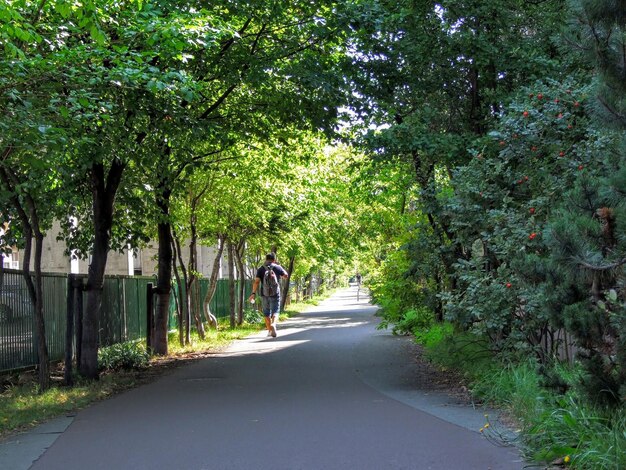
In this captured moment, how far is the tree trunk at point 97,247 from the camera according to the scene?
11.4m

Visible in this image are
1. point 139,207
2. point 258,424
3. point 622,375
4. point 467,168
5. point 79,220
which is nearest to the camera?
point 622,375

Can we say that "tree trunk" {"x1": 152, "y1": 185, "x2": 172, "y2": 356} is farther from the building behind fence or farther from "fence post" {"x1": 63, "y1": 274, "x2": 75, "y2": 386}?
"fence post" {"x1": 63, "y1": 274, "x2": 75, "y2": 386}

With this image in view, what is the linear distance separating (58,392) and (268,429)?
13.7 ft

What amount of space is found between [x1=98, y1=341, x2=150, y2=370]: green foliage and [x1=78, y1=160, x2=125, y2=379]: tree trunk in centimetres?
127

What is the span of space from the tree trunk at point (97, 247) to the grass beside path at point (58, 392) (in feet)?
1.77

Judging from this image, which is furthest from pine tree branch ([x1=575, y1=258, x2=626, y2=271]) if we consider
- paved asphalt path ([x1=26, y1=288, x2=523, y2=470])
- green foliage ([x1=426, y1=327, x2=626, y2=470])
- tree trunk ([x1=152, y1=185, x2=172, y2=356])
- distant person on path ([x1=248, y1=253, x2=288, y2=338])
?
distant person on path ([x1=248, y1=253, x2=288, y2=338])

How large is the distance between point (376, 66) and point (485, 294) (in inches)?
207

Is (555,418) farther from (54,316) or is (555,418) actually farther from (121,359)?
(54,316)

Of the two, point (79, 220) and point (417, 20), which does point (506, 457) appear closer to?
point (417, 20)

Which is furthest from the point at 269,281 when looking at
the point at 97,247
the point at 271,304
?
the point at 97,247

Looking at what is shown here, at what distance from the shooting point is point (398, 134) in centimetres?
1096

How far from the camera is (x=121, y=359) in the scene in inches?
513

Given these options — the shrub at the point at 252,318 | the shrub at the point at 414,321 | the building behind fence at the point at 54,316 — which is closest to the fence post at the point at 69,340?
the building behind fence at the point at 54,316

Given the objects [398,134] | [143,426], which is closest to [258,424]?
[143,426]
